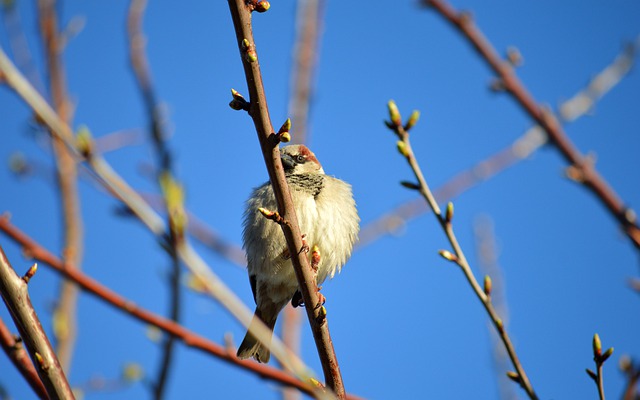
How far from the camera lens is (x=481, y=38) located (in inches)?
105

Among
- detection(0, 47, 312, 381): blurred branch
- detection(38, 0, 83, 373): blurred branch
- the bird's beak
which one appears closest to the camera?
detection(0, 47, 312, 381): blurred branch

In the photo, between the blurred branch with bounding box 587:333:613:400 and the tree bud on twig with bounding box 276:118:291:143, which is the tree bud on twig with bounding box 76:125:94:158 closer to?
the tree bud on twig with bounding box 276:118:291:143

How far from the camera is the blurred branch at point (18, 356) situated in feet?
6.68

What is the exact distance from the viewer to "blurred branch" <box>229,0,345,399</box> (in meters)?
1.93

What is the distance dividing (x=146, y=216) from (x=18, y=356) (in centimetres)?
87

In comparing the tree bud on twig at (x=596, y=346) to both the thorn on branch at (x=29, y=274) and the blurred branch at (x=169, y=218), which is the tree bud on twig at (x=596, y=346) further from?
the thorn on branch at (x=29, y=274)

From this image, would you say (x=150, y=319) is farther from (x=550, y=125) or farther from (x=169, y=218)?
(x=550, y=125)

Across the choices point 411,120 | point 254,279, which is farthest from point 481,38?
point 254,279

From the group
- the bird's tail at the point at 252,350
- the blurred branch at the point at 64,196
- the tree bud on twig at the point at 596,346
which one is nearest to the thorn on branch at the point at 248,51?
the tree bud on twig at the point at 596,346

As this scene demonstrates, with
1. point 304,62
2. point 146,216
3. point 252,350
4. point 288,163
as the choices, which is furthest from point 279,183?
point 304,62

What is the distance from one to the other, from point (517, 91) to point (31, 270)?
6.16ft

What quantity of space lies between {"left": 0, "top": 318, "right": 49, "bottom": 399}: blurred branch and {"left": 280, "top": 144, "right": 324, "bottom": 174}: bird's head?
2.64 metres

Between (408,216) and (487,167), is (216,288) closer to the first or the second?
(487,167)

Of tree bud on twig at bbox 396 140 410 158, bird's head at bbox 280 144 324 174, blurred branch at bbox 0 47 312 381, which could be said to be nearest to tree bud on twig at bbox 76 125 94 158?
blurred branch at bbox 0 47 312 381
